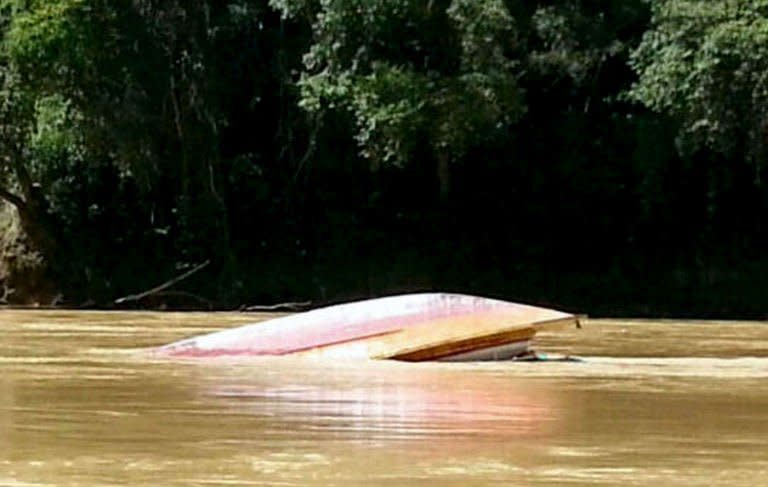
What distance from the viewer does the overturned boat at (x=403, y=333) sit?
12.1 metres

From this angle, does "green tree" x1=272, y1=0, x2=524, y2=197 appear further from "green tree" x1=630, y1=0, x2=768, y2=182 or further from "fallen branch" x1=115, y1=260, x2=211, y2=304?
"fallen branch" x1=115, y1=260, x2=211, y2=304

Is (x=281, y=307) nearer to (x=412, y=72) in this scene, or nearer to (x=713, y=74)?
(x=412, y=72)

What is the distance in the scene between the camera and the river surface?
5.81 meters

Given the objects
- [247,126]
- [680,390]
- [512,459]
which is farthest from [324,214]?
[512,459]

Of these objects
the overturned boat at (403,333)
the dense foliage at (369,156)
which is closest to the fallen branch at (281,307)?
the dense foliage at (369,156)

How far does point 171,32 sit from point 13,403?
20.5 meters

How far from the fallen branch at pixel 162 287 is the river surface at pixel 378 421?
14068 mm

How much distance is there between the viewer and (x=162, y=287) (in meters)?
27.6

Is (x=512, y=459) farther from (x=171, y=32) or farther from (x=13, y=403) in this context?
(x=171, y=32)

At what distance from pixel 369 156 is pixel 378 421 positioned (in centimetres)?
1965

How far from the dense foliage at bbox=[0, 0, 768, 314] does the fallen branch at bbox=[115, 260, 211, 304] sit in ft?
0.61

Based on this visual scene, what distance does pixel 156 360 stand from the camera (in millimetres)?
11758

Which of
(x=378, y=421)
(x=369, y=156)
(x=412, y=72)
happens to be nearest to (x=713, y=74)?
(x=412, y=72)

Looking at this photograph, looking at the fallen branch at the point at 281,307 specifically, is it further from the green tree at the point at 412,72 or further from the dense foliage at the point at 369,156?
the green tree at the point at 412,72
